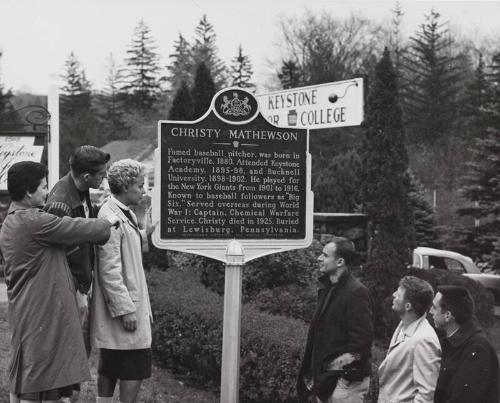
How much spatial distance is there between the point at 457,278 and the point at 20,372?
8.60 m

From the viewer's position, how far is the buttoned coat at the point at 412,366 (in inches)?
160

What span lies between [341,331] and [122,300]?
4.63ft

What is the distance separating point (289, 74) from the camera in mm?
39312

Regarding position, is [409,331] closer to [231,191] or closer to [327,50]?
[231,191]

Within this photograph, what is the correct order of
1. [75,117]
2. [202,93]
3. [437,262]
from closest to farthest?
[202,93]
[437,262]
[75,117]

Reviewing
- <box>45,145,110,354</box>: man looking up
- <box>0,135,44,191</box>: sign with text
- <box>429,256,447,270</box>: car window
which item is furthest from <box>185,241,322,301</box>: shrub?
<box>429,256,447,270</box>: car window

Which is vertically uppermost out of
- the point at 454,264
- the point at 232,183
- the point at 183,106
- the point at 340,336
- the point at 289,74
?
the point at 289,74

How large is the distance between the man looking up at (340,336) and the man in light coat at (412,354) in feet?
0.71

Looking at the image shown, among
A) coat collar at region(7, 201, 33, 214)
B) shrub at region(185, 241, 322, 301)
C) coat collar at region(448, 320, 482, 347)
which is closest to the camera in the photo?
coat collar at region(448, 320, 482, 347)

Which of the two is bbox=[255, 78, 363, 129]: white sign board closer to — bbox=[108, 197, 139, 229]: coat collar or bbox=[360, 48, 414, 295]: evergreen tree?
bbox=[108, 197, 139, 229]: coat collar

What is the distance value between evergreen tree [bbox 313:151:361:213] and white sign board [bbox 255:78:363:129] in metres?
9.76

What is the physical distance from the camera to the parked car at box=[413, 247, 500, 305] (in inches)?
629

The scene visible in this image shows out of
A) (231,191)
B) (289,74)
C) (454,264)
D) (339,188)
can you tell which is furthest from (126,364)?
(289,74)

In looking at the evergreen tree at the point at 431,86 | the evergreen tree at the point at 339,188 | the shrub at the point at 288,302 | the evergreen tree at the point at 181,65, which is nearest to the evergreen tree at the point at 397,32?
the evergreen tree at the point at 431,86
